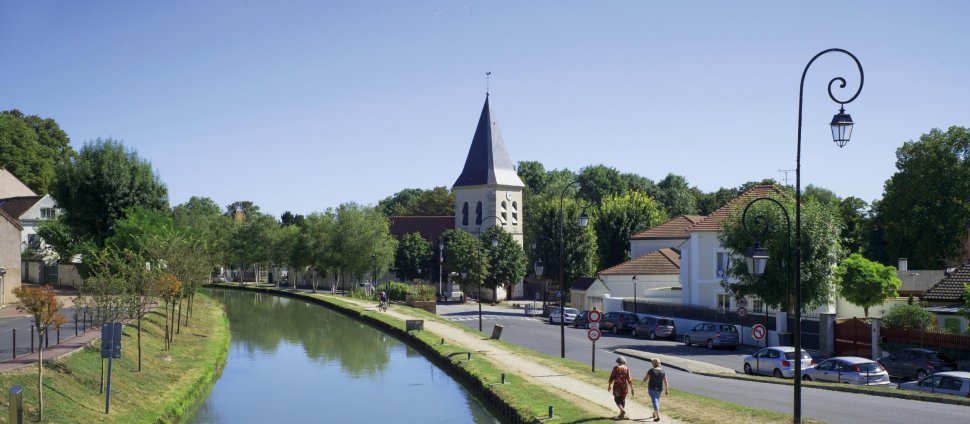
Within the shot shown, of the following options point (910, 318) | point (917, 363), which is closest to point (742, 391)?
point (917, 363)

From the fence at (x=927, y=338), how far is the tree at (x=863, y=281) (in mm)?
7692

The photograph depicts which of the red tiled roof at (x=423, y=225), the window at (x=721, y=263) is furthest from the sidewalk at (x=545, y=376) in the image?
the red tiled roof at (x=423, y=225)

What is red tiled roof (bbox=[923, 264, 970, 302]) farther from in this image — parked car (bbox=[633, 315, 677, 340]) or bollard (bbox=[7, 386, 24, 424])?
bollard (bbox=[7, 386, 24, 424])

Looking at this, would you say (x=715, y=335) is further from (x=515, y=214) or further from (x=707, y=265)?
(x=515, y=214)

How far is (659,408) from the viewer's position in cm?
2094

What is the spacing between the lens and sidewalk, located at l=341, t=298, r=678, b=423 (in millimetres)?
21453

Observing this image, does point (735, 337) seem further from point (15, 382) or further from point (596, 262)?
point (596, 262)

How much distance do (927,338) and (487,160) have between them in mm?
65633

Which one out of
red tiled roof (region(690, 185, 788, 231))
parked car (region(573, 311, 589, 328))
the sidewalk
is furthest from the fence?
parked car (region(573, 311, 589, 328))

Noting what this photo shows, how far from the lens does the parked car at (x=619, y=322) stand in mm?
49781

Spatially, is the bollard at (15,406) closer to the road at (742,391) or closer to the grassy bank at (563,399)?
the grassy bank at (563,399)

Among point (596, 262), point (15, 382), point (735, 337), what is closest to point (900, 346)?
point (735, 337)

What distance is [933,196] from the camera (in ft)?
206

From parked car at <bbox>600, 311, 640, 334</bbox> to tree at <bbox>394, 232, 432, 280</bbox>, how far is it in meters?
40.2
